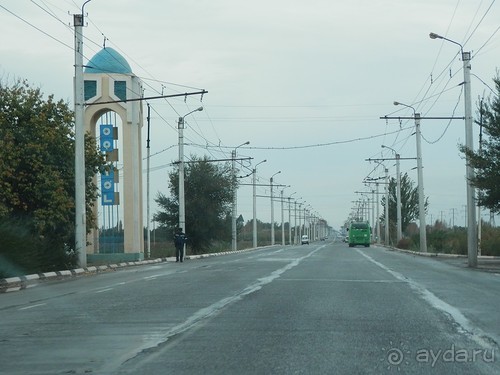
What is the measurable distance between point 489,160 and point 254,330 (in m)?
24.9

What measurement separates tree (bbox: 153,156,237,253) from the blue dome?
19.7 meters

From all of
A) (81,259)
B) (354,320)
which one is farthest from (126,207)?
(354,320)

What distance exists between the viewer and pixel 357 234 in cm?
9588

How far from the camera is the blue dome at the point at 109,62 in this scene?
5275 centimetres

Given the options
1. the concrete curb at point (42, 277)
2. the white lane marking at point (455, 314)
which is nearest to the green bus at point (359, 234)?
the concrete curb at point (42, 277)

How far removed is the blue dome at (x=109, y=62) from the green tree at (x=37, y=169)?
16933mm

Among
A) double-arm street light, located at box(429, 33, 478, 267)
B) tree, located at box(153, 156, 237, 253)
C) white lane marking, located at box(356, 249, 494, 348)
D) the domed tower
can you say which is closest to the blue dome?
the domed tower

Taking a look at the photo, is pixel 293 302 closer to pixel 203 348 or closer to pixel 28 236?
pixel 203 348

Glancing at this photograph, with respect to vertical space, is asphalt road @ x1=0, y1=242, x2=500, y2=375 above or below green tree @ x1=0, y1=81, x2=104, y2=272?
below

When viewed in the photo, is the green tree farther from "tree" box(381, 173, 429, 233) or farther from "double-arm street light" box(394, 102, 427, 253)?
"tree" box(381, 173, 429, 233)

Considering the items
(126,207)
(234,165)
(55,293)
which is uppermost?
(234,165)

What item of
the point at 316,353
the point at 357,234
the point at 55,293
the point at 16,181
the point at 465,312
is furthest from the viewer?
the point at 357,234

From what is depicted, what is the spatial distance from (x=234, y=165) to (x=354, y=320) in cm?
6279

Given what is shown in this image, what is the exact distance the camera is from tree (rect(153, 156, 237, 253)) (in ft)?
238
